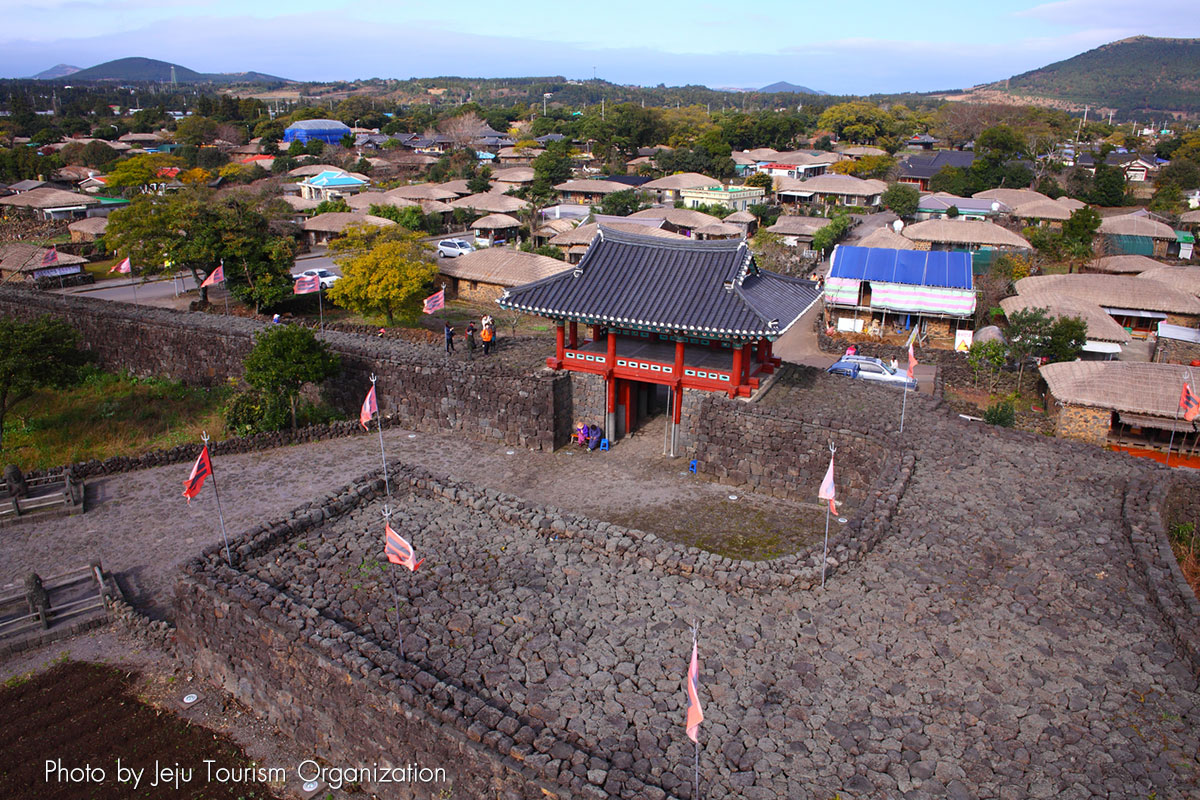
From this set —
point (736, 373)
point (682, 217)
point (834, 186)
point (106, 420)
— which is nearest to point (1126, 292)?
point (736, 373)

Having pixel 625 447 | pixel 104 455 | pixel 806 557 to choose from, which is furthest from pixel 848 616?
pixel 104 455

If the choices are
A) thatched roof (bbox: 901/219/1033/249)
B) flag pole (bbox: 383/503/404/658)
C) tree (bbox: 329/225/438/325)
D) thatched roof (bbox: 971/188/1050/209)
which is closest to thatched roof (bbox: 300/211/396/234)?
tree (bbox: 329/225/438/325)

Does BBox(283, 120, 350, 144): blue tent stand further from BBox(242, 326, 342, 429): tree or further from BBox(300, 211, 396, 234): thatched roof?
BBox(242, 326, 342, 429): tree

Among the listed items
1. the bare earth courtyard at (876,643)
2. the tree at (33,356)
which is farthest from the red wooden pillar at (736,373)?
the tree at (33,356)

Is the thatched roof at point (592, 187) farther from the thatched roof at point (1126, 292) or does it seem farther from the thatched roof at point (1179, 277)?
the thatched roof at point (1179, 277)

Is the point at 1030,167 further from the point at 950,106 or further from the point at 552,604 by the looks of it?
the point at 552,604

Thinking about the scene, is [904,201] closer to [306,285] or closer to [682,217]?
[682,217]
